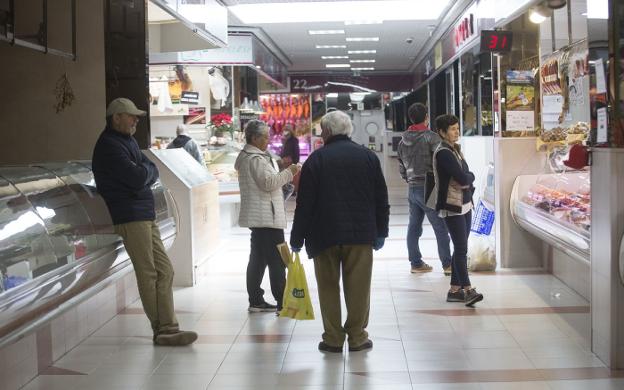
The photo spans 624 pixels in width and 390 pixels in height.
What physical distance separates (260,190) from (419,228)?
8.45 ft

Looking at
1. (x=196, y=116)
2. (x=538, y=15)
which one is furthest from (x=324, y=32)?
(x=538, y=15)

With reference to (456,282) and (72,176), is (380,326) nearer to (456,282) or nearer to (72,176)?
(456,282)

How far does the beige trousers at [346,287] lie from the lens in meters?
5.39

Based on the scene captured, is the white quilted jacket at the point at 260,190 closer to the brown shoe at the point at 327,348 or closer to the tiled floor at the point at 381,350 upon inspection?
the tiled floor at the point at 381,350

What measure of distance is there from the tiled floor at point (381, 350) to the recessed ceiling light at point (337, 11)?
651 centimetres

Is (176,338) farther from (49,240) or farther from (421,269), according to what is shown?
(421,269)

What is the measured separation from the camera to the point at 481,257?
336 inches

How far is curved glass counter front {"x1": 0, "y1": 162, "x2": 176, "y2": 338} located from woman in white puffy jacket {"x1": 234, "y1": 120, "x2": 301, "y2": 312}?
4.01ft

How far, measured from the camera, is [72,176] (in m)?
5.63

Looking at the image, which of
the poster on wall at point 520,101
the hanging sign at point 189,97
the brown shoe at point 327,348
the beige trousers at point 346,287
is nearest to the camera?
the beige trousers at point 346,287

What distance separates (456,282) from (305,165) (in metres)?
2.26

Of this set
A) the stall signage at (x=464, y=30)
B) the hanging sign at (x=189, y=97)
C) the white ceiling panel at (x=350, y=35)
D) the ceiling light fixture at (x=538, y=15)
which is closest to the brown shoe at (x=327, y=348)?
the ceiling light fixture at (x=538, y=15)

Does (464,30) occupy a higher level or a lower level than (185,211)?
higher

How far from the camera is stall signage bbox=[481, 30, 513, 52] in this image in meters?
8.77
